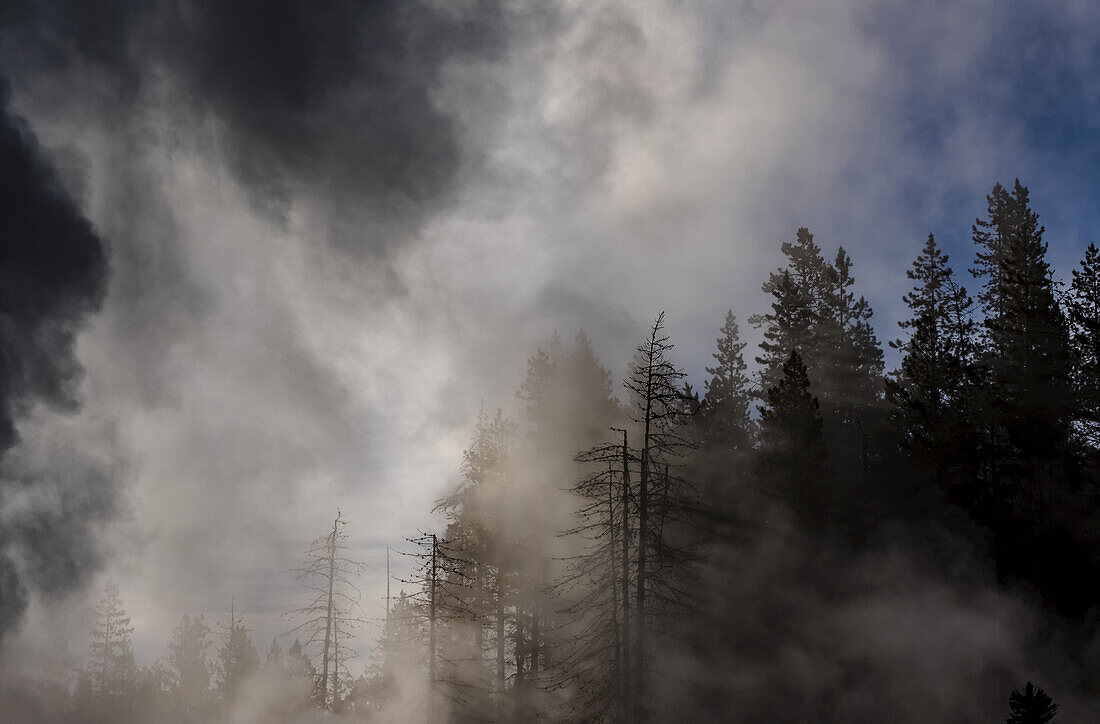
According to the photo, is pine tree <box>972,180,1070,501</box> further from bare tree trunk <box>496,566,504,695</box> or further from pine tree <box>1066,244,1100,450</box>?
bare tree trunk <box>496,566,504,695</box>

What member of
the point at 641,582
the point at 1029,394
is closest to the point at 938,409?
the point at 1029,394

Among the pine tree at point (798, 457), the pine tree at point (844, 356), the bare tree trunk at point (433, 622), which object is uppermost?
the pine tree at point (844, 356)

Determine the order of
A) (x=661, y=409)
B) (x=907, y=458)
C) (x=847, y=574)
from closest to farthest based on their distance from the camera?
(x=847, y=574) < (x=907, y=458) < (x=661, y=409)

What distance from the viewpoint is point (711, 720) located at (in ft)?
99.0

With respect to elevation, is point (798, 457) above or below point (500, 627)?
above

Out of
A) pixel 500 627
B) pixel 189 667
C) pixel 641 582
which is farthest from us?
pixel 189 667

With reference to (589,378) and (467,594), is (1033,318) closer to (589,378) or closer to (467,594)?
(589,378)

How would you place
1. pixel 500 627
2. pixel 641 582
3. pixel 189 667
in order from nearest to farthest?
pixel 641 582
pixel 500 627
pixel 189 667

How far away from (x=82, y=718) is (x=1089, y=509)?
68743 mm

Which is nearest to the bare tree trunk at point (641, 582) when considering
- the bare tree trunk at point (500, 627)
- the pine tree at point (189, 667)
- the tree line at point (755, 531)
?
the tree line at point (755, 531)

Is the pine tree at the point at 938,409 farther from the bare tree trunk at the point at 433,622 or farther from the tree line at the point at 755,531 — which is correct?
the bare tree trunk at the point at 433,622

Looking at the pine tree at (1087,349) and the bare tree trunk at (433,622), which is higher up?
the pine tree at (1087,349)

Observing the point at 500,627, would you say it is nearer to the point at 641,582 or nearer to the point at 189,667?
the point at 641,582

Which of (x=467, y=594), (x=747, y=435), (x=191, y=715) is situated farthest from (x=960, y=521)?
(x=191, y=715)
